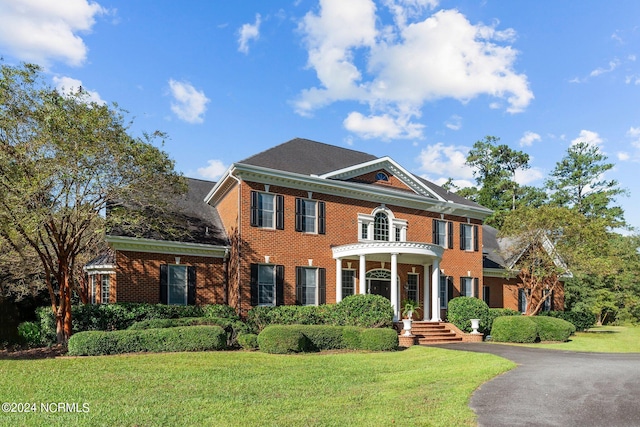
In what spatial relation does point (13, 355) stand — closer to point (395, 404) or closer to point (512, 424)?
point (395, 404)

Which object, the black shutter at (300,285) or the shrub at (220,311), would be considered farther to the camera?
the black shutter at (300,285)

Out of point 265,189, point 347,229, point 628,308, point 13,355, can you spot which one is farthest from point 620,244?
point 13,355

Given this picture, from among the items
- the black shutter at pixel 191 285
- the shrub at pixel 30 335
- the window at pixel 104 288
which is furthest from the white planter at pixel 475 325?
the shrub at pixel 30 335

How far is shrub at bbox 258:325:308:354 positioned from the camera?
1498 centimetres

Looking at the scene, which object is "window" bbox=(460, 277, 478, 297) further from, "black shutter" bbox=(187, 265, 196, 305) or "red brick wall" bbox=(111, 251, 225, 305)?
"black shutter" bbox=(187, 265, 196, 305)

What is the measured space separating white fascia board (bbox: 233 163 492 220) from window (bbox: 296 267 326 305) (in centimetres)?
357

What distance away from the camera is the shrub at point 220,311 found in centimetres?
1883

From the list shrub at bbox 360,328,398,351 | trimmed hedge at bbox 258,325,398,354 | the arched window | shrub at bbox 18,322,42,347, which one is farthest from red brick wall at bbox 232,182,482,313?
shrub at bbox 18,322,42,347

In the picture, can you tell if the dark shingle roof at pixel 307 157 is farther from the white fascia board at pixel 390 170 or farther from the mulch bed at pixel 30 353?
the mulch bed at pixel 30 353

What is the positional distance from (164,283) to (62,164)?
6.64 meters

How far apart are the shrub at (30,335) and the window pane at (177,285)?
4685mm

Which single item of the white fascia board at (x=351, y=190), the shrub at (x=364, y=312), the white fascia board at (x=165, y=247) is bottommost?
the shrub at (x=364, y=312)

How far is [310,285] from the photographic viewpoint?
70.4 feet

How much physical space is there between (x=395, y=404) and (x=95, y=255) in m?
16.5
